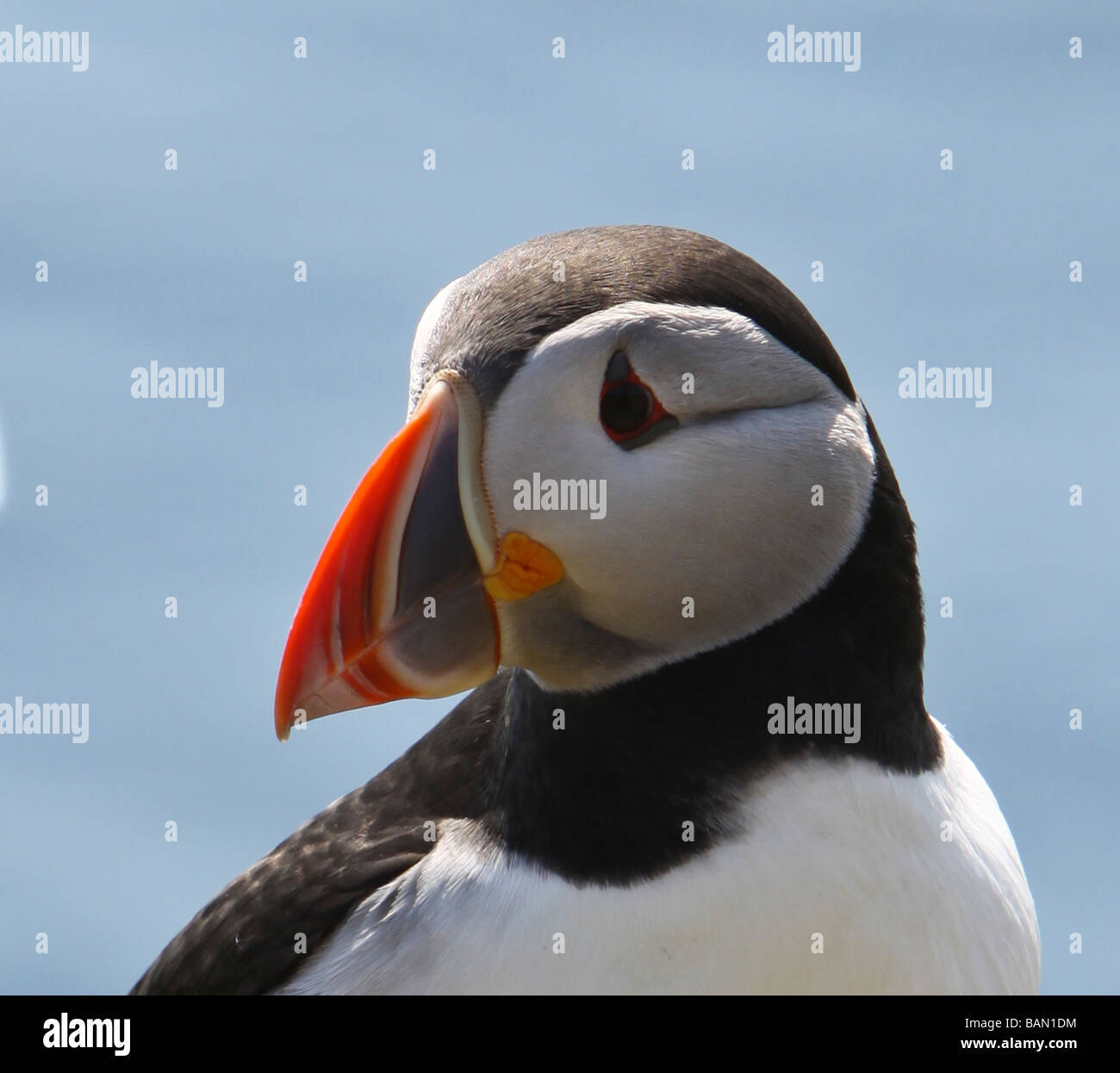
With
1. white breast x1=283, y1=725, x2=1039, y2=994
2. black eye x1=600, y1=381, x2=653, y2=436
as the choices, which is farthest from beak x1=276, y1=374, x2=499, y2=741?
white breast x1=283, y1=725, x2=1039, y2=994

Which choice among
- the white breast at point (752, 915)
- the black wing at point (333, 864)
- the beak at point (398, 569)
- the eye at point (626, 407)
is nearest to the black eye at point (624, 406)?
the eye at point (626, 407)

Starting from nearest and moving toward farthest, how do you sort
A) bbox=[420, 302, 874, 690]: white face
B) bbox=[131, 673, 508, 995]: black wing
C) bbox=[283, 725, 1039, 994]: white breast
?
bbox=[420, 302, 874, 690]: white face → bbox=[283, 725, 1039, 994]: white breast → bbox=[131, 673, 508, 995]: black wing

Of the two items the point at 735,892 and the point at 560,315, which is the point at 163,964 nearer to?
the point at 735,892

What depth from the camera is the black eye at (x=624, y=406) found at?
295cm

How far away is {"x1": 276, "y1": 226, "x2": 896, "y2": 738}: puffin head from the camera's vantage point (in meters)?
2.95

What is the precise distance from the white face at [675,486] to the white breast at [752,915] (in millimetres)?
421

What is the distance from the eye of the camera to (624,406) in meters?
2.95

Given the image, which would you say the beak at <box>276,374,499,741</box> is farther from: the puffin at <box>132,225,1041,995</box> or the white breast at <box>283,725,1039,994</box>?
the white breast at <box>283,725,1039,994</box>

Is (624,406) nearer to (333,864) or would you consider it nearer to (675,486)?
(675,486)

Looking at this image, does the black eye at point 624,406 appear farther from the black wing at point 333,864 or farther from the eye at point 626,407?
the black wing at point 333,864
